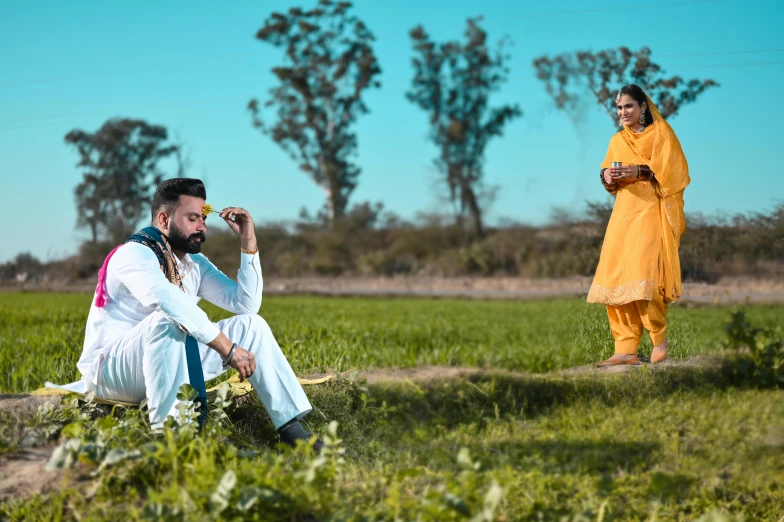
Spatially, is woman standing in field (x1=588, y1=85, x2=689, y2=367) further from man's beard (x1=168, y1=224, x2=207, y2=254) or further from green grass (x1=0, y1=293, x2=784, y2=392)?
man's beard (x1=168, y1=224, x2=207, y2=254)

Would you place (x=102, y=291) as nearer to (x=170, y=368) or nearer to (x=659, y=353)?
(x=170, y=368)

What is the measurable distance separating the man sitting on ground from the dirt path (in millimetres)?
439

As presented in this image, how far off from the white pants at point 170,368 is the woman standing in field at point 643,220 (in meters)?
1.73

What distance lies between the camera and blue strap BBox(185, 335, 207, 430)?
4.03 metres

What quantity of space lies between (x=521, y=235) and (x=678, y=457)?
19.9 meters

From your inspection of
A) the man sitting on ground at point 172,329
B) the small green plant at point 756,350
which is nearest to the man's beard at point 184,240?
the man sitting on ground at point 172,329

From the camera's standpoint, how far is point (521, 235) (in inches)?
912

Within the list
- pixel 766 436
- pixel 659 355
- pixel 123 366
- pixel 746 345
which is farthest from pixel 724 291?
pixel 123 366

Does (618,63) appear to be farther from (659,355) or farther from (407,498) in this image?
(407,498)

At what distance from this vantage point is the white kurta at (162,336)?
387 cm

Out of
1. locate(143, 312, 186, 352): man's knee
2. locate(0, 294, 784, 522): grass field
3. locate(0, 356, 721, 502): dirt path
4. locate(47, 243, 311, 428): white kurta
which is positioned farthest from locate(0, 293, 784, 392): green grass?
locate(143, 312, 186, 352): man's knee

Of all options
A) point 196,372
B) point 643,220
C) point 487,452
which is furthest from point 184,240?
point 643,220

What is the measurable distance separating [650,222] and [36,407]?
11.6 feet

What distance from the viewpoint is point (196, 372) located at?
4.05 metres
